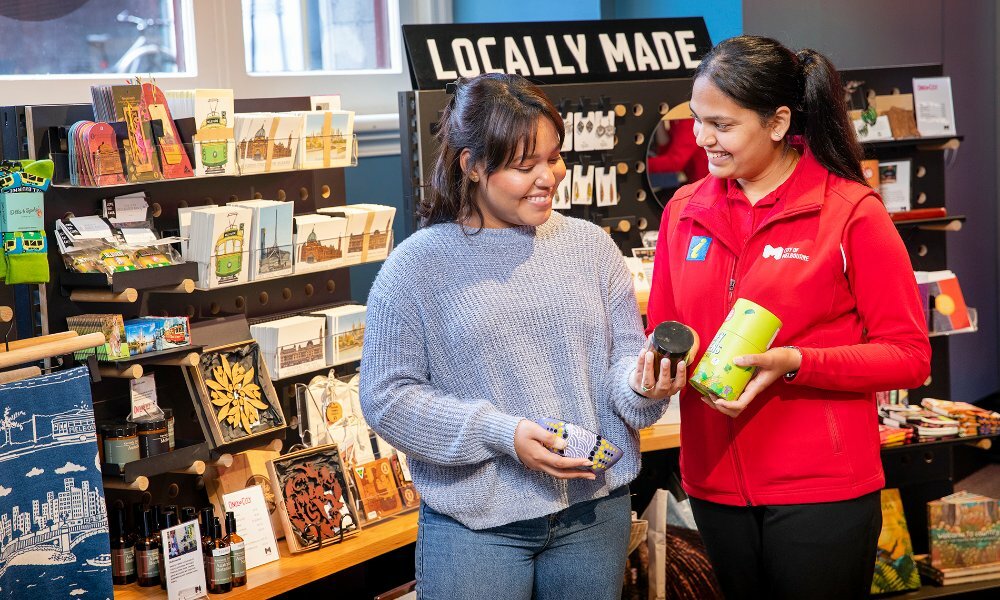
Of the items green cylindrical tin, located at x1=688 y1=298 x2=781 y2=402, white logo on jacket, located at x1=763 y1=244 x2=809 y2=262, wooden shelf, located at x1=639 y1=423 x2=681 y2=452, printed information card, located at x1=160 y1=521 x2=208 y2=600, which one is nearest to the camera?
green cylindrical tin, located at x1=688 y1=298 x2=781 y2=402

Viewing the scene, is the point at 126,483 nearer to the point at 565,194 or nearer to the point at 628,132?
the point at 565,194

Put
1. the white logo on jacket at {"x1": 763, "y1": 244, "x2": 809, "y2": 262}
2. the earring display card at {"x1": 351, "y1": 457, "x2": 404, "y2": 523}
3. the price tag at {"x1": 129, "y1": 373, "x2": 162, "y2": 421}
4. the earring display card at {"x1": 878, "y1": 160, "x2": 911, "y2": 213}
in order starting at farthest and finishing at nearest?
the earring display card at {"x1": 878, "y1": 160, "x2": 911, "y2": 213}
the earring display card at {"x1": 351, "y1": 457, "x2": 404, "y2": 523}
the price tag at {"x1": 129, "y1": 373, "x2": 162, "y2": 421}
the white logo on jacket at {"x1": 763, "y1": 244, "x2": 809, "y2": 262}

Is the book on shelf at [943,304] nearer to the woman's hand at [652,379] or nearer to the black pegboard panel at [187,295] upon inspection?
the black pegboard panel at [187,295]

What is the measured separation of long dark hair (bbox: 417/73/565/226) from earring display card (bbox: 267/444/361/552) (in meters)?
1.24

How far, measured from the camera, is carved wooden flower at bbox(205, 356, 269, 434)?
290 cm

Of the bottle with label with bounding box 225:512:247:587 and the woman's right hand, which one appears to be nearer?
the woman's right hand

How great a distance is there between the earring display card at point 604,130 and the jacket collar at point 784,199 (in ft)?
4.67

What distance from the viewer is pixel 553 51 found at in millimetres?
3717

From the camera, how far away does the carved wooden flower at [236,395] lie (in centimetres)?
290

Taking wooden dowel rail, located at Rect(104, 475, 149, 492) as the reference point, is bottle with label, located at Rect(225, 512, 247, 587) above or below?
below

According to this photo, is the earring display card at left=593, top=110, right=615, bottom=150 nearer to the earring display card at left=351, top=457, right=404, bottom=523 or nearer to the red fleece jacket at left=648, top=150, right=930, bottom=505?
the earring display card at left=351, top=457, right=404, bottom=523

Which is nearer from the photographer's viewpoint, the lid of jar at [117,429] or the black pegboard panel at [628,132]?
the lid of jar at [117,429]

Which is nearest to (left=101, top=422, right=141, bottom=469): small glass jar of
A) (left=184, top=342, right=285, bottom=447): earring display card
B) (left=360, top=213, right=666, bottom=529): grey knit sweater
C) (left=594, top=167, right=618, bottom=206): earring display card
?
(left=184, top=342, right=285, bottom=447): earring display card

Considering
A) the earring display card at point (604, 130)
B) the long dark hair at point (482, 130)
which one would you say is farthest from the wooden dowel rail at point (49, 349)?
the earring display card at point (604, 130)
